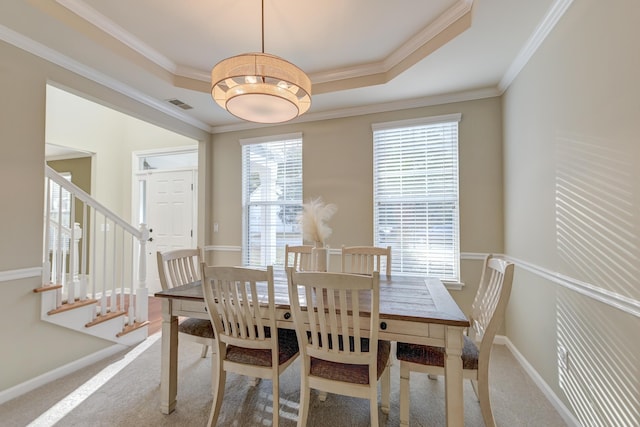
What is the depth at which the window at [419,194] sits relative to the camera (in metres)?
3.21

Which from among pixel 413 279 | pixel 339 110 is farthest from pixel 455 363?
pixel 339 110

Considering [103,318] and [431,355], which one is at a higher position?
[431,355]

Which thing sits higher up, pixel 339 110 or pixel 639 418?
pixel 339 110

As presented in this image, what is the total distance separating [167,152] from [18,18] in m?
2.93

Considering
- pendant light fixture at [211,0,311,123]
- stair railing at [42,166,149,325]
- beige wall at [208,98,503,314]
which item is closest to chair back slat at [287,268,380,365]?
pendant light fixture at [211,0,311,123]

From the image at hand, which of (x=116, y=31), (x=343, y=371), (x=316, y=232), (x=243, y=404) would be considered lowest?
(x=243, y=404)

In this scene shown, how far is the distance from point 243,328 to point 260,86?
57.3 inches

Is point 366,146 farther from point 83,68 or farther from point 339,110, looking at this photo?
point 83,68

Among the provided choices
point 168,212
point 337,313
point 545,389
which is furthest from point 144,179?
point 545,389

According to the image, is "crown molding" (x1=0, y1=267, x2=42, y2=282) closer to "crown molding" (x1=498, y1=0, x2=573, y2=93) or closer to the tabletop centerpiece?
the tabletop centerpiece

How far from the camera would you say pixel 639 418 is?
1.31 m

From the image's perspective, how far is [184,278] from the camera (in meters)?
2.46

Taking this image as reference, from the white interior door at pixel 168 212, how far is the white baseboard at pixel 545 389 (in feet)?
14.4

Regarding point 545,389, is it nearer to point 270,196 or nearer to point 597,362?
point 597,362
